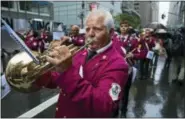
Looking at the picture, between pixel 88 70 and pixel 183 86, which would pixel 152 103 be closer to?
pixel 183 86

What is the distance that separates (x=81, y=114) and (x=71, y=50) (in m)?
0.47

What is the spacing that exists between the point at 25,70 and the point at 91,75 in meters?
0.46

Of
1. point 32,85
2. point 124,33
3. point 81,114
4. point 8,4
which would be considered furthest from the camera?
point 8,4

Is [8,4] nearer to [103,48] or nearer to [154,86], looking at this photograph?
[154,86]

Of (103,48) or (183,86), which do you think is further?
(183,86)

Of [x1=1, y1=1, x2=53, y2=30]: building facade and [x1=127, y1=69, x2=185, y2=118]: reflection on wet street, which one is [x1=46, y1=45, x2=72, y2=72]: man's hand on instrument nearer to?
[x1=127, y1=69, x2=185, y2=118]: reflection on wet street

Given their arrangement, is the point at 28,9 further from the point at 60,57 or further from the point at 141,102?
the point at 60,57

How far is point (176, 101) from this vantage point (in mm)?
7992

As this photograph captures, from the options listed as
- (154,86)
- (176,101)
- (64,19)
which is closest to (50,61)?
(176,101)

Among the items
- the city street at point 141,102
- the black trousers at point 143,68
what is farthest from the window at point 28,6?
the city street at point 141,102

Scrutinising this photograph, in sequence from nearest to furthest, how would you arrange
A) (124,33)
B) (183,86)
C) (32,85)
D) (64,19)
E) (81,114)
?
(32,85) → (81,114) → (124,33) → (183,86) → (64,19)

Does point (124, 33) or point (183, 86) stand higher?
point (124, 33)

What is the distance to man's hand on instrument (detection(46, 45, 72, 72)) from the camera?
1.80 m

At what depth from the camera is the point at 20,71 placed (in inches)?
74.6
